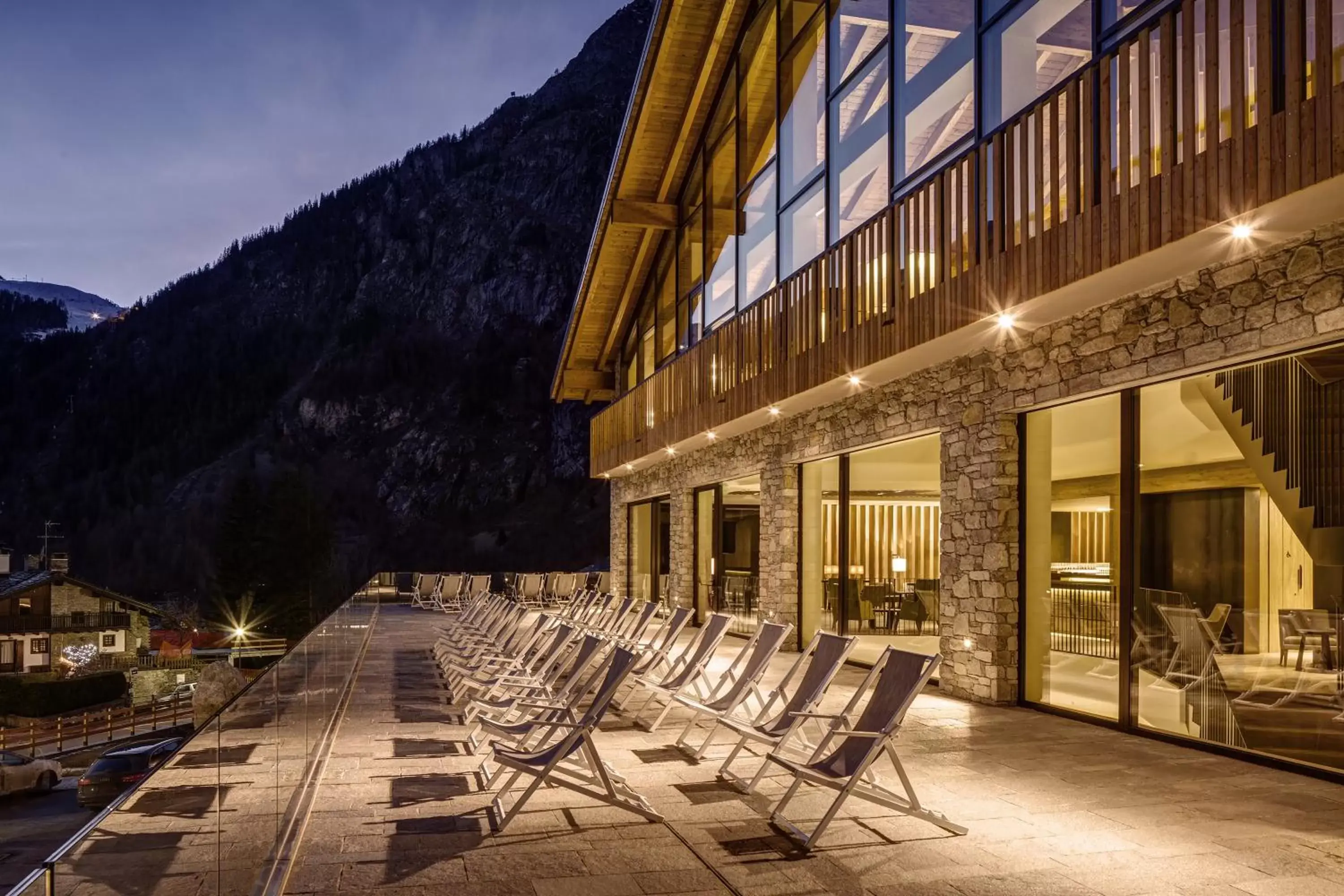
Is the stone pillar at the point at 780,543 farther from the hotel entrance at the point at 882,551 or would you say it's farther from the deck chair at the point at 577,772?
the deck chair at the point at 577,772

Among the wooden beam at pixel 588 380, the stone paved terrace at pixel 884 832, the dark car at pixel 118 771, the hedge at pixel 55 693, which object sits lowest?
the hedge at pixel 55 693

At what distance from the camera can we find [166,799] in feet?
8.07

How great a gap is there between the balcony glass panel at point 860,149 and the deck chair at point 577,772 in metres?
6.56

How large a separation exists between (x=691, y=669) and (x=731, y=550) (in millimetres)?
8730

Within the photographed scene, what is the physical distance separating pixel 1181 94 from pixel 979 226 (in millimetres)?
1867

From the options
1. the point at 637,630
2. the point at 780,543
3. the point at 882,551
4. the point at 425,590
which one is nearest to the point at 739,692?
the point at 637,630

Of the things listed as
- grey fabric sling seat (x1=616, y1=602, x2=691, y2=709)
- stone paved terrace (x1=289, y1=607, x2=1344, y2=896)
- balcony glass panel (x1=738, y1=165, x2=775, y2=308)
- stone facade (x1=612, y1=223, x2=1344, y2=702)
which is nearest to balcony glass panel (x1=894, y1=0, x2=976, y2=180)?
stone facade (x1=612, y1=223, x2=1344, y2=702)

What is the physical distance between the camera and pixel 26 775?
11.6 meters

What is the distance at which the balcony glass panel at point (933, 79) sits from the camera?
9023 millimetres

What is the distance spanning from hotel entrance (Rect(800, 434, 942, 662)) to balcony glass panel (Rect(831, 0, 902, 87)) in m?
4.12

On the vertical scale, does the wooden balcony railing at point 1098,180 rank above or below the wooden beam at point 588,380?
below

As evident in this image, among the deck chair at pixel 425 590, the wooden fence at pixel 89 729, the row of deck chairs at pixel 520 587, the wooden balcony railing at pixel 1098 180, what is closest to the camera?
the wooden balcony railing at pixel 1098 180

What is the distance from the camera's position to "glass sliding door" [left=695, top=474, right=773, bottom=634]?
593 inches

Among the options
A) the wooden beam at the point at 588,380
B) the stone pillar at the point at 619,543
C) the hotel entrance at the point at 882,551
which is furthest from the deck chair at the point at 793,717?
the wooden beam at the point at 588,380
